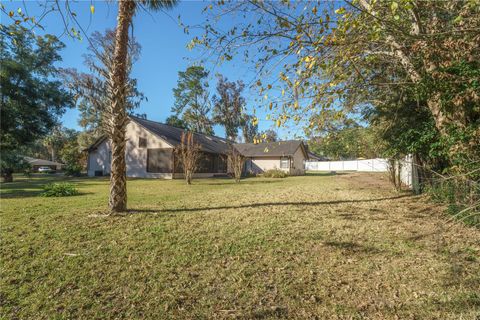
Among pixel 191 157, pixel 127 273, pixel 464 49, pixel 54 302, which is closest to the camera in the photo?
pixel 54 302

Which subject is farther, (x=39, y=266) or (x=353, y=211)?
(x=353, y=211)

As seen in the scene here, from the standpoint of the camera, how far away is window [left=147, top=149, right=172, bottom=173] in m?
20.4

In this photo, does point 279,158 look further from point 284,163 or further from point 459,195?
point 459,195

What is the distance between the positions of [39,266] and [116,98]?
4034 millimetres

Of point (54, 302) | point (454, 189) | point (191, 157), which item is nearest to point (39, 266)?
point (54, 302)

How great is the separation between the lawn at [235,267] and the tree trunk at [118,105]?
0.85 metres

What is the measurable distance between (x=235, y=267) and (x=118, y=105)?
4.89 m

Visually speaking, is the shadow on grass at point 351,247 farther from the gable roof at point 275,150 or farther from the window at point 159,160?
the gable roof at point 275,150

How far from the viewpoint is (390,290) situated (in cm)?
296

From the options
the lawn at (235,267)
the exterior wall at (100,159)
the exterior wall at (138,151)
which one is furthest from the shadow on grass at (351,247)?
the exterior wall at (100,159)

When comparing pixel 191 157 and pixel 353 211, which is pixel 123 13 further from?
pixel 191 157

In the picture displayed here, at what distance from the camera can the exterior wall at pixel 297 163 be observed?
1190 inches

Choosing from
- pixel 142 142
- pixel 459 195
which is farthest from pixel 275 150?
pixel 459 195

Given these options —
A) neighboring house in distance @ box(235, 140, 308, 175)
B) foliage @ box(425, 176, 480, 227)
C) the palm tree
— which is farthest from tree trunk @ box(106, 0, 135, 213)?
neighboring house in distance @ box(235, 140, 308, 175)
